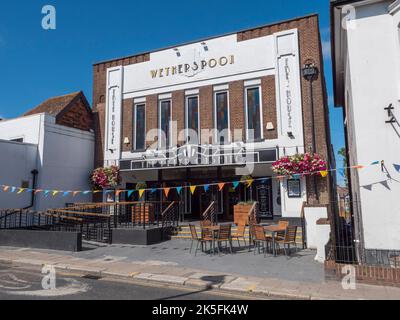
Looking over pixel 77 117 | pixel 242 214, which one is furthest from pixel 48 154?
pixel 242 214

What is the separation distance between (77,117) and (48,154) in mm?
3038

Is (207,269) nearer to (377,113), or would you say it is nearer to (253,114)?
(377,113)

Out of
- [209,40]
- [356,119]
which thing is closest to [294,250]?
[356,119]

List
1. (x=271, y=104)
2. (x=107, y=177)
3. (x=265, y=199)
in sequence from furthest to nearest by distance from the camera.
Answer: (x=107, y=177)
(x=265, y=199)
(x=271, y=104)

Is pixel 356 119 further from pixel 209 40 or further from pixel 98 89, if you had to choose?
pixel 98 89

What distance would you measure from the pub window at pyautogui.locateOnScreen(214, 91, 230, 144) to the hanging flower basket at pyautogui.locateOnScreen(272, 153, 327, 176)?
3.34 metres

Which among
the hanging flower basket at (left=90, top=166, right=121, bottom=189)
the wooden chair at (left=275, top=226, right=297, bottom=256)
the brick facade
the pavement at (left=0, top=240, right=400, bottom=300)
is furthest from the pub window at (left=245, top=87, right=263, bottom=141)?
the hanging flower basket at (left=90, top=166, right=121, bottom=189)

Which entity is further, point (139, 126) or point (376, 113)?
point (139, 126)

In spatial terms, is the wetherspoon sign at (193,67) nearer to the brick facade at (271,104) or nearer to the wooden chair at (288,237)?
the brick facade at (271,104)

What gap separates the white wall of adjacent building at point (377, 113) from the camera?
763cm

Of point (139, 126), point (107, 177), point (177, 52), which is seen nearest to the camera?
point (107, 177)

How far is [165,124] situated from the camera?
1703 cm

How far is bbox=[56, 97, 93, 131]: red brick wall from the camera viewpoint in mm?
17625
